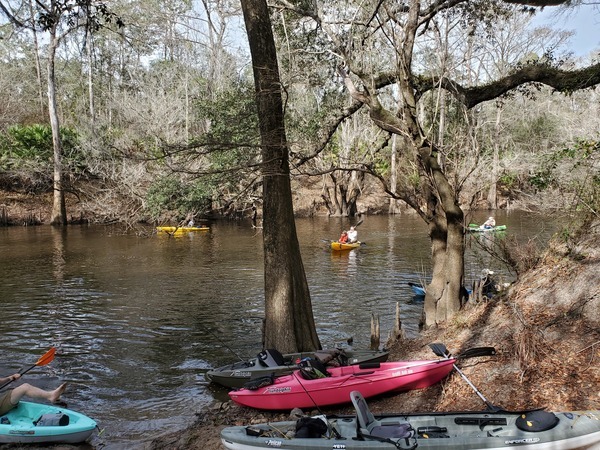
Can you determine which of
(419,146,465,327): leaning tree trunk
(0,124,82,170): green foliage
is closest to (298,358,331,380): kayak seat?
(419,146,465,327): leaning tree trunk

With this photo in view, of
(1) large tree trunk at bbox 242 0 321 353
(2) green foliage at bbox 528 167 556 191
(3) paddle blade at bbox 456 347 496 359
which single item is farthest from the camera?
(2) green foliage at bbox 528 167 556 191

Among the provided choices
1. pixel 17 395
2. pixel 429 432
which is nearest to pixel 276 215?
pixel 429 432

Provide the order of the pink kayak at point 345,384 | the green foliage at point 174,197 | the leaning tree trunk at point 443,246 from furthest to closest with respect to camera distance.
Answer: the green foliage at point 174,197
the leaning tree trunk at point 443,246
the pink kayak at point 345,384

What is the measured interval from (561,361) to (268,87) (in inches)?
223

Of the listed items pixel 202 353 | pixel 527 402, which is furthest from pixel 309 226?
pixel 527 402

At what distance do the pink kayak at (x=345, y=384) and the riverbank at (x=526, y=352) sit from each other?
0.14m

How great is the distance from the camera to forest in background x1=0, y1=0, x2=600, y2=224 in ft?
37.6

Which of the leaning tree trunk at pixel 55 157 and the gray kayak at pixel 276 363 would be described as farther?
the leaning tree trunk at pixel 55 157

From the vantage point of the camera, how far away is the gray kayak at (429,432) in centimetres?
470

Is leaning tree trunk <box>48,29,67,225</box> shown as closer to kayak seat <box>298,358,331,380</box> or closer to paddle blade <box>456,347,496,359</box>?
kayak seat <box>298,358,331,380</box>

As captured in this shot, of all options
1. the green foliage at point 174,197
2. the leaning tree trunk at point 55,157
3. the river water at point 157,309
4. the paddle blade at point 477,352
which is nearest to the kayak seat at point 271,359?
the river water at point 157,309

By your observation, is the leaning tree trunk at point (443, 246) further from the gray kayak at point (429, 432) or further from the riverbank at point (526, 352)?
the gray kayak at point (429, 432)

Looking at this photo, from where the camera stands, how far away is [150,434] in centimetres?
A: 694

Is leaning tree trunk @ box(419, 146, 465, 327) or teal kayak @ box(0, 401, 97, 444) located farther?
leaning tree trunk @ box(419, 146, 465, 327)
